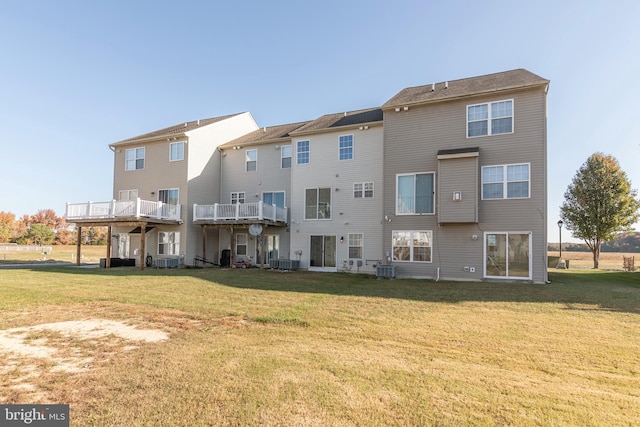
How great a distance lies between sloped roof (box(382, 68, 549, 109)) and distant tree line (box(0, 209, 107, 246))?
55.2 metres

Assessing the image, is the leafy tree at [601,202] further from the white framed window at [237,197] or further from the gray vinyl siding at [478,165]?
the white framed window at [237,197]

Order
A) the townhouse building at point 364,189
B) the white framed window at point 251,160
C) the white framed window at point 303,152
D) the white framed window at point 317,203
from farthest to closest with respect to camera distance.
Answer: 1. the white framed window at point 251,160
2. the white framed window at point 303,152
3. the white framed window at point 317,203
4. the townhouse building at point 364,189

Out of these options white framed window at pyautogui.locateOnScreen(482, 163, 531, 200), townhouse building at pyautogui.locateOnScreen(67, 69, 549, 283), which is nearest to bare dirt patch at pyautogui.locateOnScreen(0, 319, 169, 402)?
townhouse building at pyautogui.locateOnScreen(67, 69, 549, 283)

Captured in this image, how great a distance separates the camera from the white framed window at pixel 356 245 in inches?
683

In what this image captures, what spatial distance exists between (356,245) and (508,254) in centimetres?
721

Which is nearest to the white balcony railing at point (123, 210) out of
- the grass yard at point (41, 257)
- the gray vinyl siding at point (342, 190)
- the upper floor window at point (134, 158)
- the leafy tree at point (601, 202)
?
the upper floor window at point (134, 158)

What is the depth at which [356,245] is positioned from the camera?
17484 millimetres

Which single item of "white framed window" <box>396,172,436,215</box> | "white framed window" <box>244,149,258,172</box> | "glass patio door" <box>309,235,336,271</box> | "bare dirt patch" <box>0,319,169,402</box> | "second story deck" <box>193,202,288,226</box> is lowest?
"bare dirt patch" <box>0,319,169,402</box>

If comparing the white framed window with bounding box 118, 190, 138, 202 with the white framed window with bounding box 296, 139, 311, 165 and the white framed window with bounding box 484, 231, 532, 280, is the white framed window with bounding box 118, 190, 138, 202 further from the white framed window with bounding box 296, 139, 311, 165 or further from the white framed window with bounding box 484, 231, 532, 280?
the white framed window with bounding box 484, 231, 532, 280

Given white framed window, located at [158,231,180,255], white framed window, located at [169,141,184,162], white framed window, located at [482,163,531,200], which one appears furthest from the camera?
white framed window, located at [169,141,184,162]

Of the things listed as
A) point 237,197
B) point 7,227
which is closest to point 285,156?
point 237,197

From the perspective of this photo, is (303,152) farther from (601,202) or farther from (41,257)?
(41,257)

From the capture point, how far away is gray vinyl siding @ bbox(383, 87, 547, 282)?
42.9 feet

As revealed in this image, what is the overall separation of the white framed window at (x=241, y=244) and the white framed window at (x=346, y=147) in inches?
322
